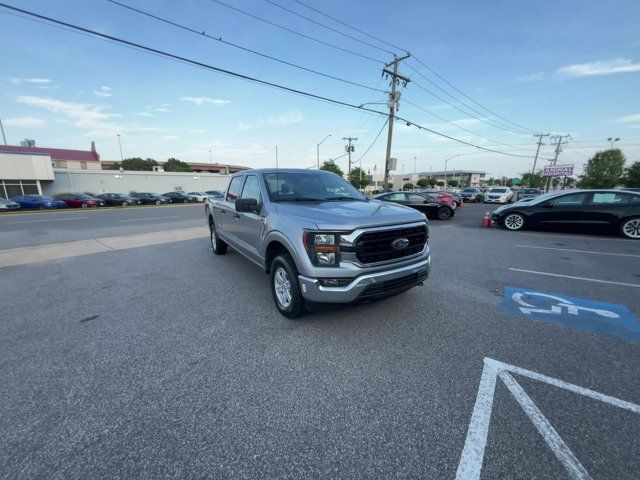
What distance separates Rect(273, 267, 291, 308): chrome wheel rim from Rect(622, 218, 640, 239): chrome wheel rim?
36.7 ft

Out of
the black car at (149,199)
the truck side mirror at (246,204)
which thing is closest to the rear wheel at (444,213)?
the truck side mirror at (246,204)

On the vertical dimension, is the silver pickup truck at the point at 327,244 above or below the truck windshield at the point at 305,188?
below

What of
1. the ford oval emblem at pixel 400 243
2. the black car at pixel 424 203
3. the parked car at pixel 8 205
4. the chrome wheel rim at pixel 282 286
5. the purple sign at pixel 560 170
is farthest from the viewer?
the purple sign at pixel 560 170

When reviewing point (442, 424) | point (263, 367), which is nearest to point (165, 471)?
point (263, 367)

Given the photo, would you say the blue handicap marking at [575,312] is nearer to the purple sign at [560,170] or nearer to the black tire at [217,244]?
the black tire at [217,244]

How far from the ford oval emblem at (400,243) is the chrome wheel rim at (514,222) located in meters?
9.35

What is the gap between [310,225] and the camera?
3043mm

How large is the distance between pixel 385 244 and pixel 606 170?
8755 centimetres

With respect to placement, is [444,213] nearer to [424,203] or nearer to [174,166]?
[424,203]

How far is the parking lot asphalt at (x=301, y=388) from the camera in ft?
5.83

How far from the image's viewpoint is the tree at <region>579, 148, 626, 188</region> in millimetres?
60534

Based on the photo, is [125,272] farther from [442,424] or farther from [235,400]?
[442,424]

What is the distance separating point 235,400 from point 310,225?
176 centimetres

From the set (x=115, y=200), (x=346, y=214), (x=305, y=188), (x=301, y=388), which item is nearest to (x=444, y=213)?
(x=305, y=188)
